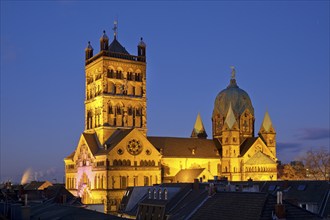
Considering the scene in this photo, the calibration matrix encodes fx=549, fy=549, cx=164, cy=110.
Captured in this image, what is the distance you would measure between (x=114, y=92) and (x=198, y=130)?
Answer: 39.3 meters

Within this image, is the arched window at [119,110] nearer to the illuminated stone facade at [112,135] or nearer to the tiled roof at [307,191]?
the illuminated stone facade at [112,135]

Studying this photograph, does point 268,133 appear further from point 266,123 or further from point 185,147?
point 185,147

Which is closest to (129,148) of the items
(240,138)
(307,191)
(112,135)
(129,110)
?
(112,135)

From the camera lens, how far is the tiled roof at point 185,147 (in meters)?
128

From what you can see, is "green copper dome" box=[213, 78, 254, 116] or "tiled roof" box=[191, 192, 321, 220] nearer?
"tiled roof" box=[191, 192, 321, 220]

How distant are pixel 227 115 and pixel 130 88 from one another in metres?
26.6

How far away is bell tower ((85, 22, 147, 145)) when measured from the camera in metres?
124

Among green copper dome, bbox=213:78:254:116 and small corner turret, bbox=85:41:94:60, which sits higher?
small corner turret, bbox=85:41:94:60

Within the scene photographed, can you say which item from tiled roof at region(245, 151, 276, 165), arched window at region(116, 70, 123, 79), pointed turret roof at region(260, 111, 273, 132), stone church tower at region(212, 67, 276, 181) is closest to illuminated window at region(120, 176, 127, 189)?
arched window at region(116, 70, 123, 79)

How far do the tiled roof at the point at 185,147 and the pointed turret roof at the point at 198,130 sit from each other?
17.2 metres

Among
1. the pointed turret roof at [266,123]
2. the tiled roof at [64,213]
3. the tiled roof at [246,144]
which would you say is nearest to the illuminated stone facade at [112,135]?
the tiled roof at [246,144]

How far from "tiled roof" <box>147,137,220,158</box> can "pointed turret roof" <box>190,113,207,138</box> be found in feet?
56.3

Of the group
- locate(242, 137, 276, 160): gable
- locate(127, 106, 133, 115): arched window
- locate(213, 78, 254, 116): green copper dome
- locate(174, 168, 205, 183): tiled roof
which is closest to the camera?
locate(174, 168, 205, 183): tiled roof

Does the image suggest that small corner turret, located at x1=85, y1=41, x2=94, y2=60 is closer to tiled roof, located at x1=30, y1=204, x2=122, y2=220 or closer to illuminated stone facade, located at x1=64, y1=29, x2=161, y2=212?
illuminated stone facade, located at x1=64, y1=29, x2=161, y2=212
